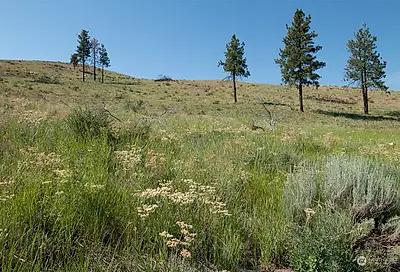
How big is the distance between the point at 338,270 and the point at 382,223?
1.17 metres

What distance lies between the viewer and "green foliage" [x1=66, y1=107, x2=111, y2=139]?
591 centimetres

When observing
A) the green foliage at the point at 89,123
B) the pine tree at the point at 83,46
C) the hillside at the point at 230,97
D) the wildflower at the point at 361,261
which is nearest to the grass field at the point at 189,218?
the wildflower at the point at 361,261

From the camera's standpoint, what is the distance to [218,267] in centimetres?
247

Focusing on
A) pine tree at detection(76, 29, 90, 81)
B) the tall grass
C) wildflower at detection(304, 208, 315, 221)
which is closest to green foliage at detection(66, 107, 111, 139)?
the tall grass

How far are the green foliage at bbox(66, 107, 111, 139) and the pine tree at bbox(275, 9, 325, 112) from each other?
33151 mm

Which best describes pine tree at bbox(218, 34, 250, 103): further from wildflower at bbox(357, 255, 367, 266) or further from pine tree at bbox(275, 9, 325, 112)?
wildflower at bbox(357, 255, 367, 266)

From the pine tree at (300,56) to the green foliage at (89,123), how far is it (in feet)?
109

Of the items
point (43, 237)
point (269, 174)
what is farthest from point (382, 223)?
point (43, 237)

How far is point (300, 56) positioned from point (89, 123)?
114 feet

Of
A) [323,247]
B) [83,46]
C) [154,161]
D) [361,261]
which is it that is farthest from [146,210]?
[83,46]

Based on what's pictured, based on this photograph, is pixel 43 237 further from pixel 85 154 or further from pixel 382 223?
pixel 382 223

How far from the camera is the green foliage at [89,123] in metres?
5.91

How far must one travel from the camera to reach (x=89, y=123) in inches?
247

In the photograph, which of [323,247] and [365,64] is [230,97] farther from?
[323,247]
